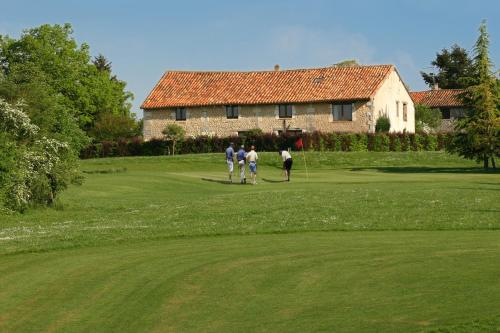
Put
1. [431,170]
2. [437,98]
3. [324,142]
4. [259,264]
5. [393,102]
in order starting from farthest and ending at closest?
[437,98]
[393,102]
[324,142]
[431,170]
[259,264]

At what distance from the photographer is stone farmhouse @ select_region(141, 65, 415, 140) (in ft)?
275

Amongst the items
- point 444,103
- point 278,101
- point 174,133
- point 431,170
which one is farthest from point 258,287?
point 444,103

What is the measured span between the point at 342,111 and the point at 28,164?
56527 millimetres

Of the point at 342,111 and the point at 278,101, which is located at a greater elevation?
the point at 278,101

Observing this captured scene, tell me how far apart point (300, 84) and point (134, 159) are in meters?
23.1

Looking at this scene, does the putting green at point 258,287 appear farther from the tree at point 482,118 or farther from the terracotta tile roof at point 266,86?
the terracotta tile roof at point 266,86

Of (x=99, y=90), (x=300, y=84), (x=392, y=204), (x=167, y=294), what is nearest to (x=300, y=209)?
(x=392, y=204)

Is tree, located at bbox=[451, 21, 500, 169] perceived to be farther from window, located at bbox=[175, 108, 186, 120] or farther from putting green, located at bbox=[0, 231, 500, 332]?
putting green, located at bbox=[0, 231, 500, 332]

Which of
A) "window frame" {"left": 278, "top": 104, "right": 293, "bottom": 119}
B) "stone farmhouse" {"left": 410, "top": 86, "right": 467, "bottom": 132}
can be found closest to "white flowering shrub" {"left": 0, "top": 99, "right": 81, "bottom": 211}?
"window frame" {"left": 278, "top": 104, "right": 293, "bottom": 119}

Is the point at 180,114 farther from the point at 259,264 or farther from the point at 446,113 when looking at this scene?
the point at 259,264

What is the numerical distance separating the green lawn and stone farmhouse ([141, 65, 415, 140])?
164 ft

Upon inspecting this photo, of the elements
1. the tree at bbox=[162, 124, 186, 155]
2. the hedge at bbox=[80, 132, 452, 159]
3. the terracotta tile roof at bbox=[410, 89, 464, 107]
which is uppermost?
the terracotta tile roof at bbox=[410, 89, 464, 107]

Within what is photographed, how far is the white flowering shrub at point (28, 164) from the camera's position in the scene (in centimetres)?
2859

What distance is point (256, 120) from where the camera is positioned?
283 feet
